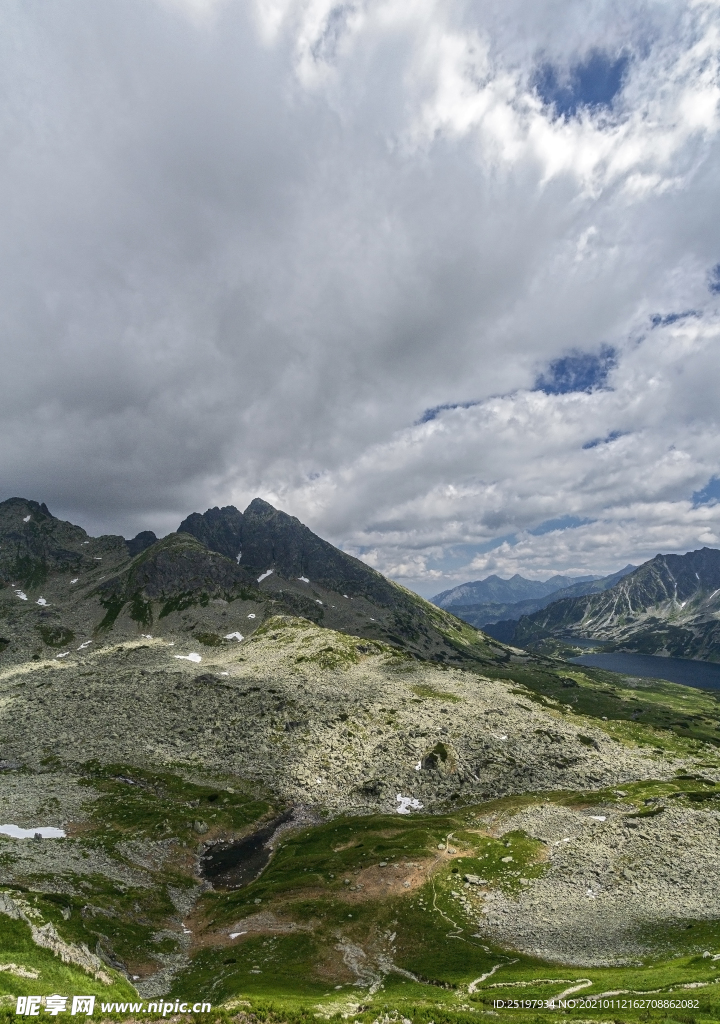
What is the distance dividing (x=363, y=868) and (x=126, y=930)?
106 ft

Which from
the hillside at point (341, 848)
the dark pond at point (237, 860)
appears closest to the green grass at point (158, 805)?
the hillside at point (341, 848)

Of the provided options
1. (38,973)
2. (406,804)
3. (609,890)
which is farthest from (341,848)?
(38,973)

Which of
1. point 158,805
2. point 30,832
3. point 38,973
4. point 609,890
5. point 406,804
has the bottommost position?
point 406,804

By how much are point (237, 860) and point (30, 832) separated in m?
32.7

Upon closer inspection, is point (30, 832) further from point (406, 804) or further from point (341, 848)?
point (406, 804)

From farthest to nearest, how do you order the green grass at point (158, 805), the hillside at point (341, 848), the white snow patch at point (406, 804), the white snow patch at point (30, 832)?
the white snow patch at point (406, 804), the green grass at point (158, 805), the white snow patch at point (30, 832), the hillside at point (341, 848)

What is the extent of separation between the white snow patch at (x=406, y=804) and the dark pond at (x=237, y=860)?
2465 centimetres

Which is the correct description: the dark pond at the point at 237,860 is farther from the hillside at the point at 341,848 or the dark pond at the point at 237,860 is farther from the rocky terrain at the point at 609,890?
the rocky terrain at the point at 609,890

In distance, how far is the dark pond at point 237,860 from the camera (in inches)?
2900

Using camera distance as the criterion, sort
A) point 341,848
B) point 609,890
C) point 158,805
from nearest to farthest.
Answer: point 609,890, point 341,848, point 158,805

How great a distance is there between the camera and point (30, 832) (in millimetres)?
73438

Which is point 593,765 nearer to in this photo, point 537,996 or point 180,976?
point 537,996

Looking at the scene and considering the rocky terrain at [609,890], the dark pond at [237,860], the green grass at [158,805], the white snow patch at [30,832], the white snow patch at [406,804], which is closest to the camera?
the rocky terrain at [609,890]

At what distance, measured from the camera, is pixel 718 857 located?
65.0m
